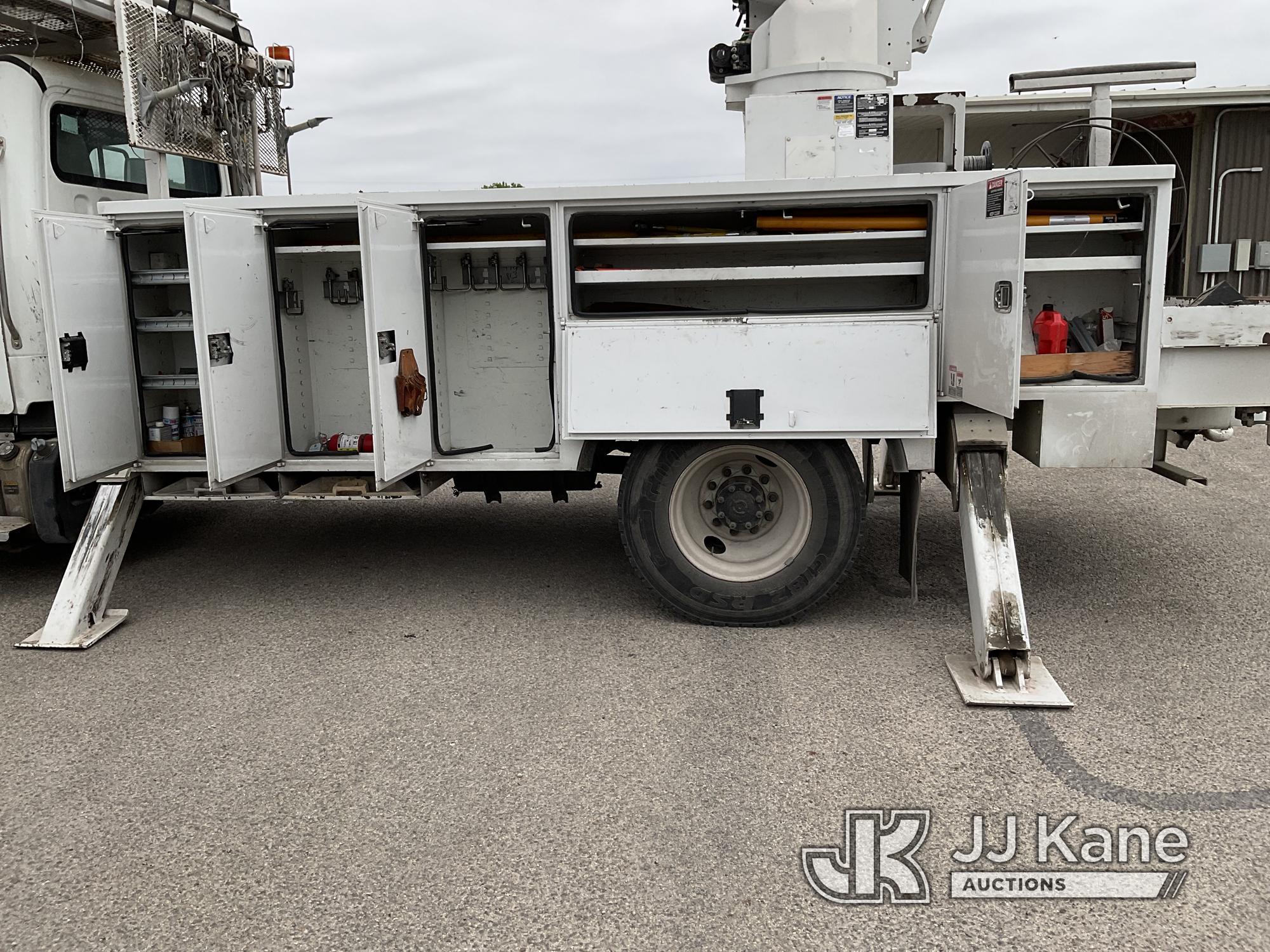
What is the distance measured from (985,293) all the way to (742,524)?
1481 mm

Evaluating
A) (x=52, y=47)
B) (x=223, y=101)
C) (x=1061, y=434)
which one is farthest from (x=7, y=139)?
(x=1061, y=434)

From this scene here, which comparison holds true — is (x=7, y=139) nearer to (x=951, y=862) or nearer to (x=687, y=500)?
(x=687, y=500)

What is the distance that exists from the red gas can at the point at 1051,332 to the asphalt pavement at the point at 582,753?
1238 millimetres

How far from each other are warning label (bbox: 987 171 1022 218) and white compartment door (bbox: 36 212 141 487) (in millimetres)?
3970

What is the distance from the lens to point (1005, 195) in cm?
405

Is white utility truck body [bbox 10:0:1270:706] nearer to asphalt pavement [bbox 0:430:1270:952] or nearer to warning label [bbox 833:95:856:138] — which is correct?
warning label [bbox 833:95:856:138]

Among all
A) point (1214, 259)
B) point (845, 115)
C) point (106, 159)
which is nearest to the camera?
point (845, 115)

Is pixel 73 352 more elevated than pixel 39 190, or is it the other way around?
pixel 39 190

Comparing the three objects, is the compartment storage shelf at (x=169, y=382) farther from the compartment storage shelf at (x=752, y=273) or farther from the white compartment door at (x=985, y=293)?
the white compartment door at (x=985, y=293)

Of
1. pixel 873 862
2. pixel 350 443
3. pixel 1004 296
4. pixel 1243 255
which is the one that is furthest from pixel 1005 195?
pixel 1243 255

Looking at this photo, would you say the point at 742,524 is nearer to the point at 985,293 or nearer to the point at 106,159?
the point at 985,293

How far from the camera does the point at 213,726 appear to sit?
3.94 meters

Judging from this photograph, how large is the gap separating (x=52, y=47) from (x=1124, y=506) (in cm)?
686

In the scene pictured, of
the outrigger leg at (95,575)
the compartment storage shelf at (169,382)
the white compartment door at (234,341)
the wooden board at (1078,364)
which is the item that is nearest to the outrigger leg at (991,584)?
the wooden board at (1078,364)
